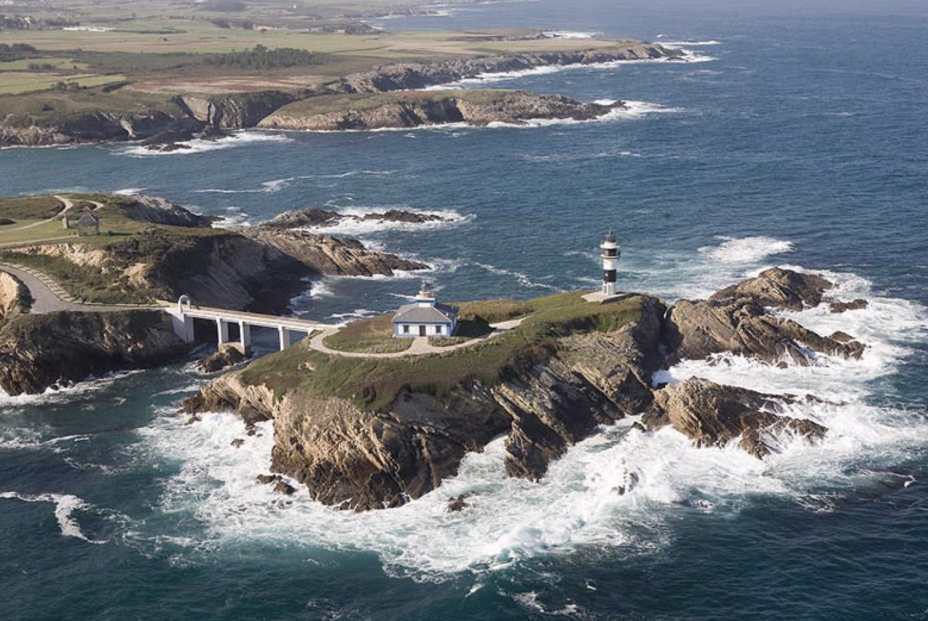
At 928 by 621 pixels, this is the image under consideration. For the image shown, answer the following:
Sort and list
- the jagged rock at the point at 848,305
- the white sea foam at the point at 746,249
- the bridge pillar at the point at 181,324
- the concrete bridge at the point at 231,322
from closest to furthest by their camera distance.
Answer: the concrete bridge at the point at 231,322, the jagged rock at the point at 848,305, the bridge pillar at the point at 181,324, the white sea foam at the point at 746,249

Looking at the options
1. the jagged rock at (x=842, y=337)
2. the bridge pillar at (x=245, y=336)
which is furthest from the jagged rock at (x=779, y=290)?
the bridge pillar at (x=245, y=336)

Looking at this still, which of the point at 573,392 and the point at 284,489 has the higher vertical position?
the point at 573,392

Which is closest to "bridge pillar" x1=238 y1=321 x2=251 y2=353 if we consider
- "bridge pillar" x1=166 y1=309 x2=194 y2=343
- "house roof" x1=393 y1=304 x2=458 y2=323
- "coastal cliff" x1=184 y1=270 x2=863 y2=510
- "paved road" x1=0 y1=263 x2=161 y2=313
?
"bridge pillar" x1=166 y1=309 x2=194 y2=343

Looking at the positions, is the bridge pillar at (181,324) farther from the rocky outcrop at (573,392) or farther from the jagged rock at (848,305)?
the jagged rock at (848,305)

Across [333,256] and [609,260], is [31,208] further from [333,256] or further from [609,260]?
[609,260]

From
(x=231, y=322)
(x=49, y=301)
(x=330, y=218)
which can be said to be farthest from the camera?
(x=330, y=218)

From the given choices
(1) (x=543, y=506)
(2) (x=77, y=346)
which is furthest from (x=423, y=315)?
(2) (x=77, y=346)

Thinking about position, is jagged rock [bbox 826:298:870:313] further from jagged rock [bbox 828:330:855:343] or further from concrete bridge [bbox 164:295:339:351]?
concrete bridge [bbox 164:295:339:351]
